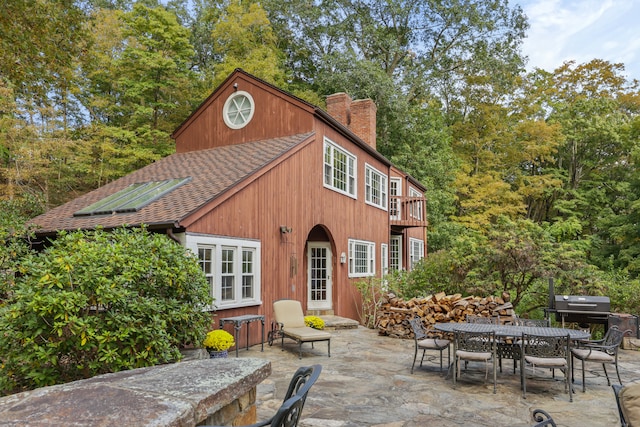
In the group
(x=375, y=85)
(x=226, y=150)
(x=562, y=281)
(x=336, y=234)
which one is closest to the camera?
(x=562, y=281)

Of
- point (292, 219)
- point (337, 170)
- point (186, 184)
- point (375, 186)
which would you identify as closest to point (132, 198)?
point (186, 184)

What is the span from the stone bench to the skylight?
20.7 feet

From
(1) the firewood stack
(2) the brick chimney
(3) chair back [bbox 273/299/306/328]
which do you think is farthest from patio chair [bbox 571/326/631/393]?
(2) the brick chimney

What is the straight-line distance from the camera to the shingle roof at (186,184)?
8188 millimetres

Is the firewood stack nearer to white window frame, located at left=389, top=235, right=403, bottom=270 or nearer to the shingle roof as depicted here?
the shingle roof

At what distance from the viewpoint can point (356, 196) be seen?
14.5 metres

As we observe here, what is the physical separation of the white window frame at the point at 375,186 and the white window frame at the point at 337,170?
1099 millimetres

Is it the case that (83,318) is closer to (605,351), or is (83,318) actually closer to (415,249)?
(605,351)

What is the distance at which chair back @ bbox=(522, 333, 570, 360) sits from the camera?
591cm

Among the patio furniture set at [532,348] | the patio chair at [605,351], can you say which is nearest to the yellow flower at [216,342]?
the patio furniture set at [532,348]

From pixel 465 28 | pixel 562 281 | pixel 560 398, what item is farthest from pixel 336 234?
pixel 465 28

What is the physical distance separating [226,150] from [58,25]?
5009mm

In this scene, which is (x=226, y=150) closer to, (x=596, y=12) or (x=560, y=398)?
(x=560, y=398)

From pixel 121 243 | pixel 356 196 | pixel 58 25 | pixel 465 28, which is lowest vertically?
pixel 121 243
